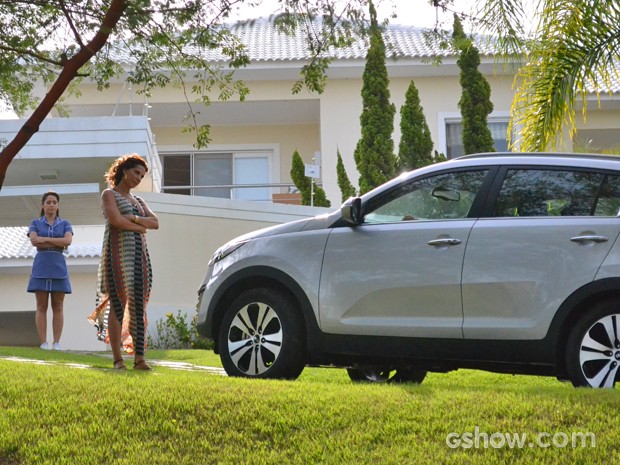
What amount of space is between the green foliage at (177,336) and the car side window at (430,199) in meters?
9.12

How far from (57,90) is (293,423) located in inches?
179

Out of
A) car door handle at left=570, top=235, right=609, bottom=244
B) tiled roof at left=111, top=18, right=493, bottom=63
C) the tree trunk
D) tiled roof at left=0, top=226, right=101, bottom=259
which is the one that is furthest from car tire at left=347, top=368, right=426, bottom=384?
tiled roof at left=111, top=18, right=493, bottom=63

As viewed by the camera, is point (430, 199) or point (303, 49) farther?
point (303, 49)

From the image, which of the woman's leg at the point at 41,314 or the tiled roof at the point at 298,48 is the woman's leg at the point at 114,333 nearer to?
the woman's leg at the point at 41,314

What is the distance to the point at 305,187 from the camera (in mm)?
22344

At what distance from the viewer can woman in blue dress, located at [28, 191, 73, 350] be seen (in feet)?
45.3

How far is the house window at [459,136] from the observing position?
80.2 ft

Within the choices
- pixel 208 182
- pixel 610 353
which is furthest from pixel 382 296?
pixel 208 182

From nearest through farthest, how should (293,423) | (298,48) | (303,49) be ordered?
(293,423) < (303,49) < (298,48)

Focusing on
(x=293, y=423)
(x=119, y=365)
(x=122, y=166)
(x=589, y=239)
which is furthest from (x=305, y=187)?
(x=293, y=423)

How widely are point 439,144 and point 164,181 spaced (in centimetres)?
705

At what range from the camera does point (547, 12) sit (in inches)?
523

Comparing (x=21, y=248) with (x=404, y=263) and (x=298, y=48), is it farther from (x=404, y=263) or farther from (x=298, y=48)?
(x=404, y=263)

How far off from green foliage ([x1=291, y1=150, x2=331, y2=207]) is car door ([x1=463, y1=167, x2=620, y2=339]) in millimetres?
13744
